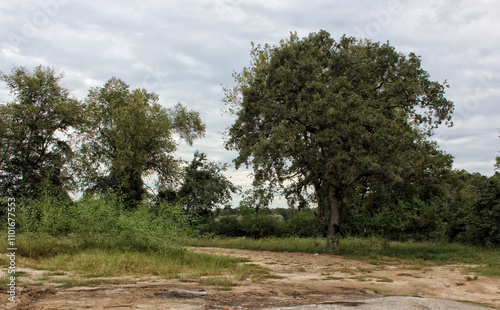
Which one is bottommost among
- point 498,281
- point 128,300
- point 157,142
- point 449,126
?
point 498,281

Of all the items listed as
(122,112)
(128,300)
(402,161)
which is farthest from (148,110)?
(128,300)

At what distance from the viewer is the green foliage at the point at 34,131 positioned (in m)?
30.2

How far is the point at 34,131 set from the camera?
31234 millimetres

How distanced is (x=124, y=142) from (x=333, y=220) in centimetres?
1956

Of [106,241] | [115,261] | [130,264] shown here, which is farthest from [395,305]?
[106,241]

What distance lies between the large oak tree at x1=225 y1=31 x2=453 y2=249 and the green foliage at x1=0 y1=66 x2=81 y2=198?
20.7 meters

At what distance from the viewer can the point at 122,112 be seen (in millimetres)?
30438

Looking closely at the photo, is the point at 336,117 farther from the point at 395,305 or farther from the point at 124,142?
the point at 124,142

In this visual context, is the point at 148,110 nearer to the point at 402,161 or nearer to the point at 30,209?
the point at 30,209

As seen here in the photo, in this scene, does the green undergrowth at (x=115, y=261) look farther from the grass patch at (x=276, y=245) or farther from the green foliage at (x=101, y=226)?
the grass patch at (x=276, y=245)

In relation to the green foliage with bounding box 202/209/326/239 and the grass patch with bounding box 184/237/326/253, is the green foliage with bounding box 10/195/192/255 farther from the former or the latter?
the green foliage with bounding box 202/209/326/239

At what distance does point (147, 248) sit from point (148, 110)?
23788 millimetres

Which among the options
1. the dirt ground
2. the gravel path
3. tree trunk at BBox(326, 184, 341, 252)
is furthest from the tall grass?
tree trunk at BBox(326, 184, 341, 252)

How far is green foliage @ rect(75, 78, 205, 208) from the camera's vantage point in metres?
30.4
